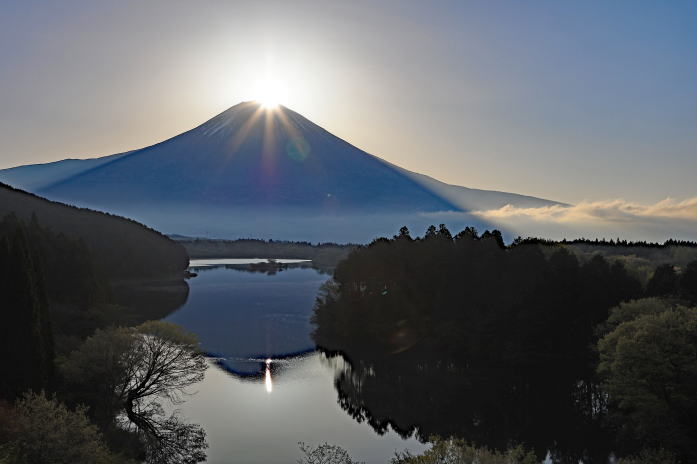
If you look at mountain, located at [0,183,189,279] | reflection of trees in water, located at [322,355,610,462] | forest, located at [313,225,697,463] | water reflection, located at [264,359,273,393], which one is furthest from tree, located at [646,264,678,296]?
mountain, located at [0,183,189,279]

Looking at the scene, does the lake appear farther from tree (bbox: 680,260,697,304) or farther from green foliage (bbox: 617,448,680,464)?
tree (bbox: 680,260,697,304)

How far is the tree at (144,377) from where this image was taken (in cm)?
4264

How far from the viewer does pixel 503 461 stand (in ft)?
85.1

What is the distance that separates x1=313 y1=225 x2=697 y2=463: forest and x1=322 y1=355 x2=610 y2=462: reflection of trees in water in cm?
17

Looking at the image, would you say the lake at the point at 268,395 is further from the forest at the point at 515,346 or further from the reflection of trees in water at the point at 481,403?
the forest at the point at 515,346

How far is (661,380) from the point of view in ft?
134

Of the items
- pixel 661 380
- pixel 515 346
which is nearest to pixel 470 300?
pixel 515 346

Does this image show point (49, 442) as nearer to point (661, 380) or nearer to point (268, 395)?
point (268, 395)

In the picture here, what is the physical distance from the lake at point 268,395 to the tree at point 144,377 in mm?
2126

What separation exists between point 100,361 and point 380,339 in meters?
47.7

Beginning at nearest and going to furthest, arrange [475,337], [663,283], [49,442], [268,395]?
[49,442] < [268,395] < [663,283] < [475,337]

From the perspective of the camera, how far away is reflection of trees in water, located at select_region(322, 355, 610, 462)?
152ft

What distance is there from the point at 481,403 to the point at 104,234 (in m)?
153

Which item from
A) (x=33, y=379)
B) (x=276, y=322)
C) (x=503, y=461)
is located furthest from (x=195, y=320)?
(x=503, y=461)
